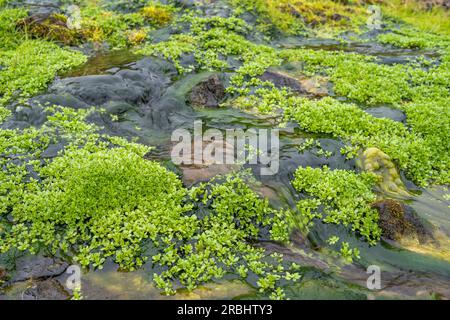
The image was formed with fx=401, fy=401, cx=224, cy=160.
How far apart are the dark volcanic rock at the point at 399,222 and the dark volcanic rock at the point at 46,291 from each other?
8.14 metres

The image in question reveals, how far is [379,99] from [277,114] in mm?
4741

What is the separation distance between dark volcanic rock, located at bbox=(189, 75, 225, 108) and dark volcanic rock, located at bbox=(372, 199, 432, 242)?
26.5 feet

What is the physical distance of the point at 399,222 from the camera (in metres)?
10.9

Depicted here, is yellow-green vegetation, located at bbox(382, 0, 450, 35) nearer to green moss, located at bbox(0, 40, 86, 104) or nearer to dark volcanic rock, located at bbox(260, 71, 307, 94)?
dark volcanic rock, located at bbox(260, 71, 307, 94)

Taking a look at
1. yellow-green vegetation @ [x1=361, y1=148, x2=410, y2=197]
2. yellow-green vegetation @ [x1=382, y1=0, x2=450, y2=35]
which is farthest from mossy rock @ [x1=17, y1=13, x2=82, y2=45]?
yellow-green vegetation @ [x1=382, y1=0, x2=450, y2=35]

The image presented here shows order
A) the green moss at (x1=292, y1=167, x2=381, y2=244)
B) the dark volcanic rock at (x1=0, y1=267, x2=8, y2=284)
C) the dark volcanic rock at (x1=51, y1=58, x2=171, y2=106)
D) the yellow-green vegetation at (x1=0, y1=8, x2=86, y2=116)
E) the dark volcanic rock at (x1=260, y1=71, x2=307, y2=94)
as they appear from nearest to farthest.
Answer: the dark volcanic rock at (x1=0, y1=267, x2=8, y2=284)
the green moss at (x1=292, y1=167, x2=381, y2=244)
the dark volcanic rock at (x1=51, y1=58, x2=171, y2=106)
the yellow-green vegetation at (x1=0, y1=8, x2=86, y2=116)
the dark volcanic rock at (x1=260, y1=71, x2=307, y2=94)

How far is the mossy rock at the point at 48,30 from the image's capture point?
19.9 meters

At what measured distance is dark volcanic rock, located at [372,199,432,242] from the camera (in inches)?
424

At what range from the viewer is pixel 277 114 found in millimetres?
15867

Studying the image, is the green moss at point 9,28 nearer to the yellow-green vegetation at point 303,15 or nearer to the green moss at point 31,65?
the green moss at point 31,65

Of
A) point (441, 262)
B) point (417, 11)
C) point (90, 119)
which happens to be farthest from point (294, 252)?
point (417, 11)

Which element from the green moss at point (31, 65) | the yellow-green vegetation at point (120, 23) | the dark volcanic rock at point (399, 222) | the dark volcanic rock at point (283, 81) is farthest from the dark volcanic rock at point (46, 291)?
the yellow-green vegetation at point (120, 23)

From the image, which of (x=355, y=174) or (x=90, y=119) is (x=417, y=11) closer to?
(x=355, y=174)

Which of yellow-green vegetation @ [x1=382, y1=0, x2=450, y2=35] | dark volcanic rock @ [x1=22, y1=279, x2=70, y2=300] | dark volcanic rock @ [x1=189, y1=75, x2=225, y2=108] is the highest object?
yellow-green vegetation @ [x1=382, y1=0, x2=450, y2=35]
